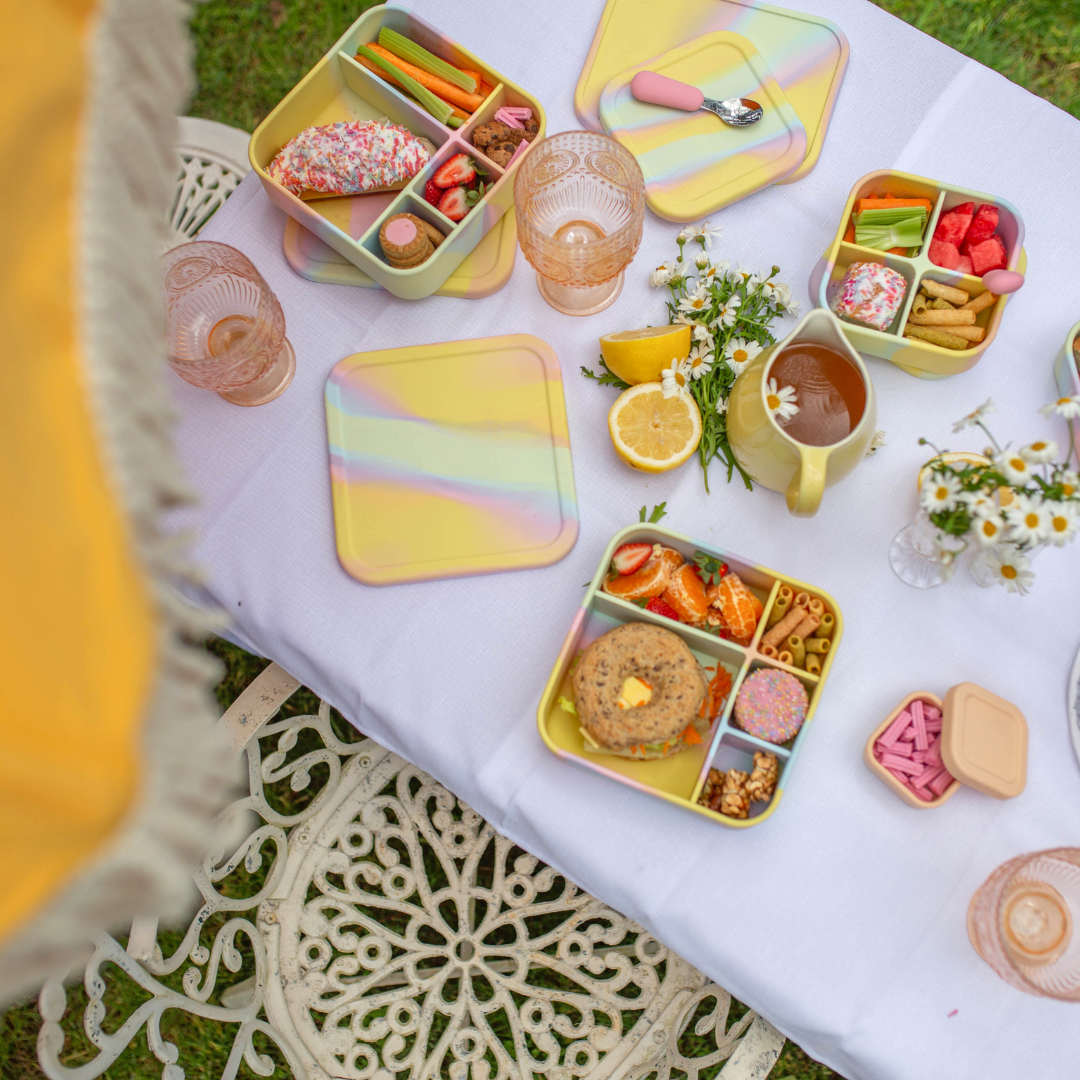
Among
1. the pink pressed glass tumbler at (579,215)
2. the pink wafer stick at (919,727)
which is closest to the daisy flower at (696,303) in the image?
the pink pressed glass tumbler at (579,215)

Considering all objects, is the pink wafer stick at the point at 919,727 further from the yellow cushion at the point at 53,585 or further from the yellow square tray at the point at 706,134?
the yellow cushion at the point at 53,585

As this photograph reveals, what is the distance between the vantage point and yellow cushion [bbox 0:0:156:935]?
0.37m

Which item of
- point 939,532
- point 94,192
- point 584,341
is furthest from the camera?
point 584,341

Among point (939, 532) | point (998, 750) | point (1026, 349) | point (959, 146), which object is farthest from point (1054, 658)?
point (959, 146)

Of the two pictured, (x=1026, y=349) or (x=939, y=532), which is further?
(x=1026, y=349)

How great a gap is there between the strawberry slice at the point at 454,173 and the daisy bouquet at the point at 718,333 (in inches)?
11.8

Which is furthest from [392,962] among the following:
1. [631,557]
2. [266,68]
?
[266,68]

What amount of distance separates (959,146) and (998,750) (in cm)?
86

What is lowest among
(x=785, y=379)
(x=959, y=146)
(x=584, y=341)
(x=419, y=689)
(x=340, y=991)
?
(x=340, y=991)

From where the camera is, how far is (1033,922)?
101 cm

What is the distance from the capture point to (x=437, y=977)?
1236 millimetres

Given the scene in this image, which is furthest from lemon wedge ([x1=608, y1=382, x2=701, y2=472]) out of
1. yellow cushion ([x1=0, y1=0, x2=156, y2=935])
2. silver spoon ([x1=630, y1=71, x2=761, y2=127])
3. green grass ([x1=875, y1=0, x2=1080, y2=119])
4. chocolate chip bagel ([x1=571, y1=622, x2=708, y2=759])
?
green grass ([x1=875, y1=0, x2=1080, y2=119])

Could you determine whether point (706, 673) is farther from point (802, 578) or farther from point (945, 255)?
point (945, 255)

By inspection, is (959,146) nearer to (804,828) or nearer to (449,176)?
(449,176)
